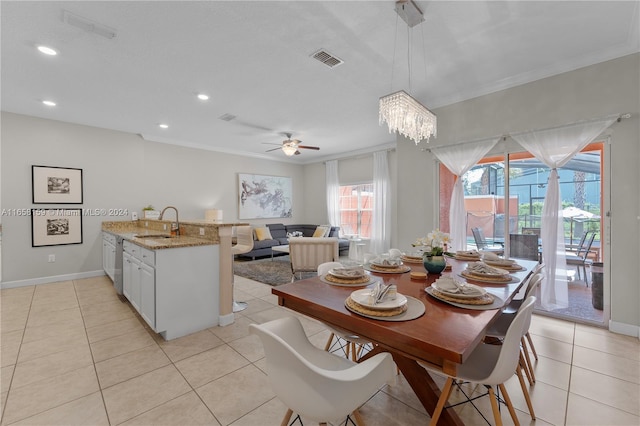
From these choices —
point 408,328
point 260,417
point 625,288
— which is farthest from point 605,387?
point 260,417

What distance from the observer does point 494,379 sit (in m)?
1.30

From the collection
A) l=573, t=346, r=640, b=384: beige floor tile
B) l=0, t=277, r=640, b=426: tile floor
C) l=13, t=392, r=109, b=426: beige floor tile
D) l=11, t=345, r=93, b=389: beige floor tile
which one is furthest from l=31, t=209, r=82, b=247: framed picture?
l=573, t=346, r=640, b=384: beige floor tile

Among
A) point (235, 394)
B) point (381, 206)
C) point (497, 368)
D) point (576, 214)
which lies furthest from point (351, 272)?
point (381, 206)

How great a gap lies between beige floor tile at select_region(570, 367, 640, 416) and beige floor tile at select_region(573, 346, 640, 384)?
0.08 m

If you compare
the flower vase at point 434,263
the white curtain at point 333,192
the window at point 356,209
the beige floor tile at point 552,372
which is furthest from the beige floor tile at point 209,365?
the white curtain at point 333,192

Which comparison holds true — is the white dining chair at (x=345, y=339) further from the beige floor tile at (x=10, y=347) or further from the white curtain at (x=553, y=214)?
the beige floor tile at (x=10, y=347)

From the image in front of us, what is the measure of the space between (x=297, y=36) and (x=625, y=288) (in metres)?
4.10

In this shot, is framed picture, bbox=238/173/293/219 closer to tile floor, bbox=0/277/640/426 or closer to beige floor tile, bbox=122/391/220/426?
tile floor, bbox=0/277/640/426

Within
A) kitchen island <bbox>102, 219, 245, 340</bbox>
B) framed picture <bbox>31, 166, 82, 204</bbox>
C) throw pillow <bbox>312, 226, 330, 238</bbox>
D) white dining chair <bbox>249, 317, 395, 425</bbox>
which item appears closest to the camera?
white dining chair <bbox>249, 317, 395, 425</bbox>

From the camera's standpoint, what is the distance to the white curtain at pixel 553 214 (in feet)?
10.0

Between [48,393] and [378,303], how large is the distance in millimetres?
2388

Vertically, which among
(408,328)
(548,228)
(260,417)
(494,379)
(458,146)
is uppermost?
(458,146)

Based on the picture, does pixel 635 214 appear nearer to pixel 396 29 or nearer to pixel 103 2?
pixel 396 29

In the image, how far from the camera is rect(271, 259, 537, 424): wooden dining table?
1063 mm
